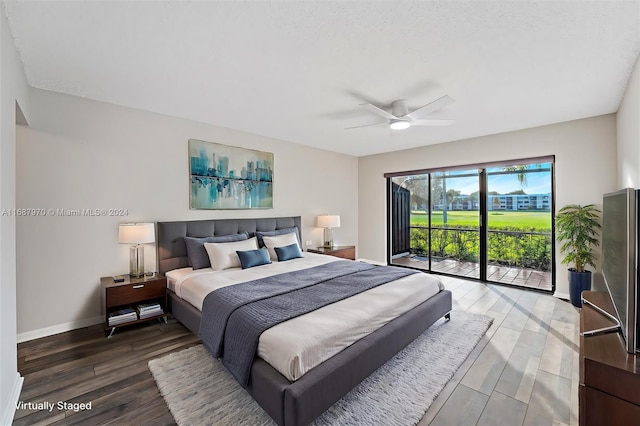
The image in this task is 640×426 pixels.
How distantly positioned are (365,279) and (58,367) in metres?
2.88

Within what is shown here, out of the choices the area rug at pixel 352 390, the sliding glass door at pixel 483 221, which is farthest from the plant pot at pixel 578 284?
the area rug at pixel 352 390

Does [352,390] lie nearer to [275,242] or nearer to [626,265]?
[626,265]

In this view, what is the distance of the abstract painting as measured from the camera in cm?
395

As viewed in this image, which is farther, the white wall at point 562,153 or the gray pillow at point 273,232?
the gray pillow at point 273,232

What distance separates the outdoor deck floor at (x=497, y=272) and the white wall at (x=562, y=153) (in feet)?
1.74

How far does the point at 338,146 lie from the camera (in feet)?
18.1

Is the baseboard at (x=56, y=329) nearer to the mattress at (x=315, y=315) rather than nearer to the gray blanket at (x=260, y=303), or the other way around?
the mattress at (x=315, y=315)

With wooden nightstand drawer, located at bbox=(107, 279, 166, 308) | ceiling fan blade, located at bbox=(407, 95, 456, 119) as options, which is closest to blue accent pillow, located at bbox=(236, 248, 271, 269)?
wooden nightstand drawer, located at bbox=(107, 279, 166, 308)

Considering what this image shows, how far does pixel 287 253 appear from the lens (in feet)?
13.6

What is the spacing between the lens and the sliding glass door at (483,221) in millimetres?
4523

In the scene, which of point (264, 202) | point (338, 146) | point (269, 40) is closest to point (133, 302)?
point (264, 202)

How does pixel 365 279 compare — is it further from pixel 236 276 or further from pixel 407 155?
pixel 407 155

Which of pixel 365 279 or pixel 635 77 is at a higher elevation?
pixel 635 77

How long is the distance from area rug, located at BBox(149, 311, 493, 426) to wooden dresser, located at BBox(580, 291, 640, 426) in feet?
2.83
